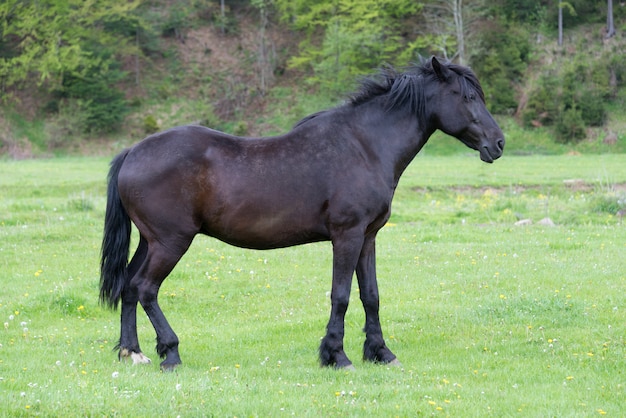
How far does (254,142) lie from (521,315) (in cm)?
413

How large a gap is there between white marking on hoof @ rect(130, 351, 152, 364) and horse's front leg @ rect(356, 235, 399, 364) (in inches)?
91.3

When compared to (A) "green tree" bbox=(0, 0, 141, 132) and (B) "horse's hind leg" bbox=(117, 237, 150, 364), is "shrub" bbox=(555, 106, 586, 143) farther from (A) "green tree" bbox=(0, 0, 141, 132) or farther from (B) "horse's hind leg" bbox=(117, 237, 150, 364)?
(B) "horse's hind leg" bbox=(117, 237, 150, 364)

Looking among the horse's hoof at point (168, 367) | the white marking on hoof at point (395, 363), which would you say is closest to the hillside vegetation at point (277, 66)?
the white marking on hoof at point (395, 363)

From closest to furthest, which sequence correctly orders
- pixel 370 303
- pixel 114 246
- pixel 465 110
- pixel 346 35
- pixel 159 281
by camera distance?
pixel 159 281, pixel 465 110, pixel 370 303, pixel 114 246, pixel 346 35

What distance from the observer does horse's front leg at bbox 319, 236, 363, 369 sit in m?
7.78

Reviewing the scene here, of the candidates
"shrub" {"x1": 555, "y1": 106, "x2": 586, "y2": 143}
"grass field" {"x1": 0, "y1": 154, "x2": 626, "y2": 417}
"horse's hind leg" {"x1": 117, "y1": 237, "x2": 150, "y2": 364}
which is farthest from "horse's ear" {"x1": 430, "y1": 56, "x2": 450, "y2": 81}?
"shrub" {"x1": 555, "y1": 106, "x2": 586, "y2": 143}

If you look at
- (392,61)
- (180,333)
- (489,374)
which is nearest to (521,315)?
(489,374)

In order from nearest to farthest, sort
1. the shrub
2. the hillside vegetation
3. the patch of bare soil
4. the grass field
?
the grass field < the patch of bare soil < the shrub < the hillside vegetation

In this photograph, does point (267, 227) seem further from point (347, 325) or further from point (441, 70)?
point (347, 325)

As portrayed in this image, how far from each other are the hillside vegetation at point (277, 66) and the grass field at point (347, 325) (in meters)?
32.2

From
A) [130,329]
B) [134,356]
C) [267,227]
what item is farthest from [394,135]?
[134,356]

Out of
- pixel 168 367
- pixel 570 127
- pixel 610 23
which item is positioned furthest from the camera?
pixel 610 23

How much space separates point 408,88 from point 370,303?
2.37 metres

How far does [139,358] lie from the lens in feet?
26.5
